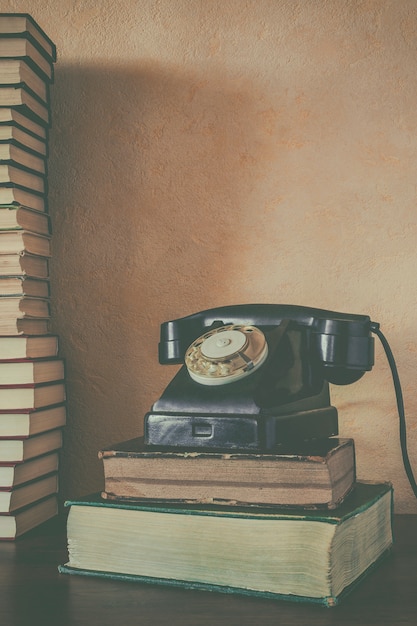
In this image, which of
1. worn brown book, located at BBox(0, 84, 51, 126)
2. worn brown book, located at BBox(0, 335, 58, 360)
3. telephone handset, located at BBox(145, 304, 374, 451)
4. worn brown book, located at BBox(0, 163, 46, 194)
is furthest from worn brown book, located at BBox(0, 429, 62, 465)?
worn brown book, located at BBox(0, 84, 51, 126)

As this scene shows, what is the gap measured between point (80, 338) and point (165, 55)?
54cm

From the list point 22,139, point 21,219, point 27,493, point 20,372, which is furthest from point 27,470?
point 22,139

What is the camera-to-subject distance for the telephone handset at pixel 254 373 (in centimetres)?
83

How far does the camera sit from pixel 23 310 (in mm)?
1072

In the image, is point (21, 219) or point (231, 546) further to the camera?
point (21, 219)

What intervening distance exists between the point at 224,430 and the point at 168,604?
0.66 ft

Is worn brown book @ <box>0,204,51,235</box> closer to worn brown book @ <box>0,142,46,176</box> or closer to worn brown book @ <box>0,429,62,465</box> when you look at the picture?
worn brown book @ <box>0,142,46,176</box>

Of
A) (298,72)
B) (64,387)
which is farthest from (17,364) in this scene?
(298,72)

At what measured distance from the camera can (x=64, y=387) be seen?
1.20m

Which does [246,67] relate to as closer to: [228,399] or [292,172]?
[292,172]

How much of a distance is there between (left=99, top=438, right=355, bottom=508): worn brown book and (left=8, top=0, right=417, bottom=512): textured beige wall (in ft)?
1.30

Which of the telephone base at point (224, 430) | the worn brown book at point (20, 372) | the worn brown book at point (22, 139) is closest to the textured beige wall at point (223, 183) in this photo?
the worn brown book at point (22, 139)

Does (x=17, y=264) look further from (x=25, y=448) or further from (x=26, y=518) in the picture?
(x=26, y=518)

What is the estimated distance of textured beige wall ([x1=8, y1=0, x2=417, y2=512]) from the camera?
1.19 meters
